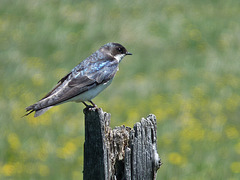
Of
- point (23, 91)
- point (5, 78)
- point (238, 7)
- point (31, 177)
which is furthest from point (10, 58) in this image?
point (238, 7)

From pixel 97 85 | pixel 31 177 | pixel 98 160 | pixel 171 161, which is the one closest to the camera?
pixel 98 160

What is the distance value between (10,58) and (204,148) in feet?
16.3

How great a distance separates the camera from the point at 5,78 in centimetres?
1006

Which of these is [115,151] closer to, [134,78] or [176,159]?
[176,159]

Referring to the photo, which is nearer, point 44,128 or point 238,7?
point 44,128

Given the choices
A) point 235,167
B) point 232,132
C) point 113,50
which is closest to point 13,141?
point 113,50

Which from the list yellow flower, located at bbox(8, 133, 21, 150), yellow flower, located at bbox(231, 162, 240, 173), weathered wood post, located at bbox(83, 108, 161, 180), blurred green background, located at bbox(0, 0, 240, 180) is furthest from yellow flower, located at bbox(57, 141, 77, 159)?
weathered wood post, located at bbox(83, 108, 161, 180)

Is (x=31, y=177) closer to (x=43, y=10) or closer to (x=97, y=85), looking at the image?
(x=97, y=85)

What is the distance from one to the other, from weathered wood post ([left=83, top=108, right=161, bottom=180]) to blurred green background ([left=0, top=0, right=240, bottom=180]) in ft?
11.1

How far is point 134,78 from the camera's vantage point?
10.9 metres

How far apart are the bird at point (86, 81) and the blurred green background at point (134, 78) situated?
187 cm

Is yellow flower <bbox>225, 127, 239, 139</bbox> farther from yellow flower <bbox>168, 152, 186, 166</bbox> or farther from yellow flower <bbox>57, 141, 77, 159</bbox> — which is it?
yellow flower <bbox>57, 141, 77, 159</bbox>

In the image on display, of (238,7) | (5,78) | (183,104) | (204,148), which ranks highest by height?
(238,7)

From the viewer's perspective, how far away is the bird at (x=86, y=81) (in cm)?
515
